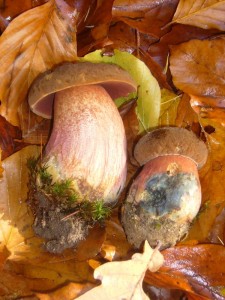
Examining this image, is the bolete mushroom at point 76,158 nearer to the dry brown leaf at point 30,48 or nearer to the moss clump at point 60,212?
the moss clump at point 60,212

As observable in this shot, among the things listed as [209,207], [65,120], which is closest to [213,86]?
[209,207]

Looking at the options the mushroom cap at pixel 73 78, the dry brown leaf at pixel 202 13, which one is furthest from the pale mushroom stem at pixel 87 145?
the dry brown leaf at pixel 202 13

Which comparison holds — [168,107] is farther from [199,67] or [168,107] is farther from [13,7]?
[13,7]

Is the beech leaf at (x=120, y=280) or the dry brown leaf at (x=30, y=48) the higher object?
the dry brown leaf at (x=30, y=48)

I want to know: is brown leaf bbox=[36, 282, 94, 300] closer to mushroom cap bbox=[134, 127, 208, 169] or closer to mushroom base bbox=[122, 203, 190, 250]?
mushroom base bbox=[122, 203, 190, 250]

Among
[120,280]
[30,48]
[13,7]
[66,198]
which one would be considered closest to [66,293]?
[120,280]

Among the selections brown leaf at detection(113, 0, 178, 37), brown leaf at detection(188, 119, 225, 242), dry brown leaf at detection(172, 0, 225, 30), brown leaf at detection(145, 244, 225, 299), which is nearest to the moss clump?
brown leaf at detection(145, 244, 225, 299)
